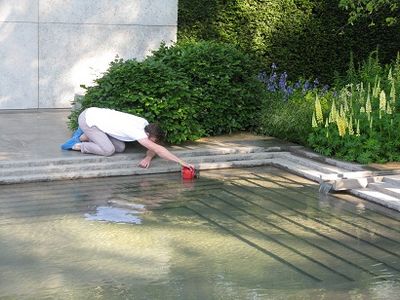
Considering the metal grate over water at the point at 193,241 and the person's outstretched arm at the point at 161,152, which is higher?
the person's outstretched arm at the point at 161,152

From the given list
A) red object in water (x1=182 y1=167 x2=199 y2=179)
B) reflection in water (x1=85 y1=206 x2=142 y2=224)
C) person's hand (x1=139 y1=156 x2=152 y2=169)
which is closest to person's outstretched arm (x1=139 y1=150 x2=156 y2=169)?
person's hand (x1=139 y1=156 x2=152 y2=169)

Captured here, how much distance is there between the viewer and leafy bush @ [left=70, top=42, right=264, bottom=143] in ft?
32.8

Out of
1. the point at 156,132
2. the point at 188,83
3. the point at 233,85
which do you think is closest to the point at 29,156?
the point at 156,132

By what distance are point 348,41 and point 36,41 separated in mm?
6067

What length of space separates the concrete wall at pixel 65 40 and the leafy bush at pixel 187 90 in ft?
8.19

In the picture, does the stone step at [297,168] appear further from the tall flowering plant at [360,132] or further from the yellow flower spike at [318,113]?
the yellow flower spike at [318,113]

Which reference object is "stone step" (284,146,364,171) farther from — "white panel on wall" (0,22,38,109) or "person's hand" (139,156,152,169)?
"white panel on wall" (0,22,38,109)

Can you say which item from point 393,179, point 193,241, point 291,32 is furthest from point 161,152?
point 291,32

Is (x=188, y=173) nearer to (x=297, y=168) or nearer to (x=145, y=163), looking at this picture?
(x=145, y=163)

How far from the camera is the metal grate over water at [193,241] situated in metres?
5.62

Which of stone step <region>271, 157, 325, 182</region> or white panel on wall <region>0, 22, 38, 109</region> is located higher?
white panel on wall <region>0, 22, 38, 109</region>

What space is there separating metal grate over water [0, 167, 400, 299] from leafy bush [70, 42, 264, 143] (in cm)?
125

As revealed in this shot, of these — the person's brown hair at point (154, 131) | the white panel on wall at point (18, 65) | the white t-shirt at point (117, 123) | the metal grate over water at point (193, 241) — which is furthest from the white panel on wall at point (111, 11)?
the metal grate over water at point (193, 241)

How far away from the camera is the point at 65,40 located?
13391 mm
